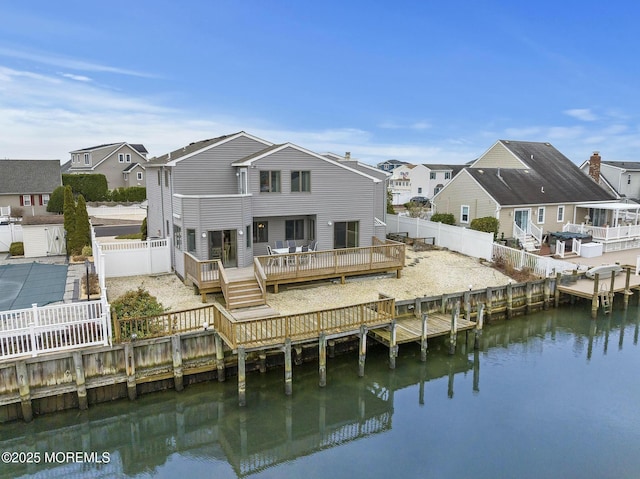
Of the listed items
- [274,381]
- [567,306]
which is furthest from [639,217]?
[274,381]

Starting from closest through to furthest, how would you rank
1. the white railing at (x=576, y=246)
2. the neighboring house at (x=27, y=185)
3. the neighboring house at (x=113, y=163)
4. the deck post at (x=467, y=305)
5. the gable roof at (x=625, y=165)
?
the deck post at (x=467, y=305) < the white railing at (x=576, y=246) < the neighboring house at (x=27, y=185) < the gable roof at (x=625, y=165) < the neighboring house at (x=113, y=163)

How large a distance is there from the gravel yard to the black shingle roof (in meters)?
8.62

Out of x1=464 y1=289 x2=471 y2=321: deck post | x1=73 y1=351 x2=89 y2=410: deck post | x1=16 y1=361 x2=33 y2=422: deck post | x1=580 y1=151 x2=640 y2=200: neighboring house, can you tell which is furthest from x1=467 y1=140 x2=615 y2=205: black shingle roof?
x1=16 y1=361 x2=33 y2=422: deck post

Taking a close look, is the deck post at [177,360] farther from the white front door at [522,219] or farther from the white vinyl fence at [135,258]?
the white front door at [522,219]

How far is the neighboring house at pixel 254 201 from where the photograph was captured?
20.3 m

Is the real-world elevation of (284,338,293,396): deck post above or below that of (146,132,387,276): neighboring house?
below

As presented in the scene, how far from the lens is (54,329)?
44.7 feet

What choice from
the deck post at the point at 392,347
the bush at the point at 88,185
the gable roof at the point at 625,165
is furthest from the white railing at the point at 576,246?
the bush at the point at 88,185

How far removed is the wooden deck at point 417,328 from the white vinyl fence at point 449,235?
8.73 m

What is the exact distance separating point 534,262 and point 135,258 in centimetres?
1965

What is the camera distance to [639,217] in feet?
116

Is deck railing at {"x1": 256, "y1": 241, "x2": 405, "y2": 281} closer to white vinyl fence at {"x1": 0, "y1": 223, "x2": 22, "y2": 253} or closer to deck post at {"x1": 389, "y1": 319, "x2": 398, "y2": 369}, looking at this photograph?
deck post at {"x1": 389, "y1": 319, "x2": 398, "y2": 369}

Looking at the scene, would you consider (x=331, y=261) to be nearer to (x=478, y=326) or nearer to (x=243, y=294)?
(x=243, y=294)

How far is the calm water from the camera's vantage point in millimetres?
11992
